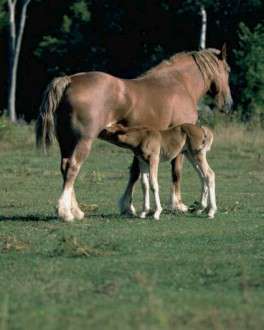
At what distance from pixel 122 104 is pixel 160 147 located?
893mm

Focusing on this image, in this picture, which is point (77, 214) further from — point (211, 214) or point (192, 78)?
point (192, 78)

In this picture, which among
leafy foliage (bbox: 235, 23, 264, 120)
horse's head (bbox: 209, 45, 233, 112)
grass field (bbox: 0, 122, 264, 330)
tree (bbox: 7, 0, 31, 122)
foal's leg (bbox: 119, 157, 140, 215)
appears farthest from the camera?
tree (bbox: 7, 0, 31, 122)

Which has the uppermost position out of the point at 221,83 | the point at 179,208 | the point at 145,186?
the point at 221,83

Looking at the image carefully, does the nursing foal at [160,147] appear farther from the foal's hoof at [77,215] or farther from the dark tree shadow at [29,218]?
the dark tree shadow at [29,218]

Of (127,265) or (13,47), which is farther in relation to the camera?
(13,47)

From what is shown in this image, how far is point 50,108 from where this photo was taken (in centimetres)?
1579

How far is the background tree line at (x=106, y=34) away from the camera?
52.9 meters

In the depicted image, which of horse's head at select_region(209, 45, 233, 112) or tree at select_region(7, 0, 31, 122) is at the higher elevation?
horse's head at select_region(209, 45, 233, 112)

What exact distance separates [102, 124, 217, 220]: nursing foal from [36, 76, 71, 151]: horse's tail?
745mm

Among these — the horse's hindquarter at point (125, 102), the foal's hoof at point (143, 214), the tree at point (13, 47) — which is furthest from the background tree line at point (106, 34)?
the foal's hoof at point (143, 214)

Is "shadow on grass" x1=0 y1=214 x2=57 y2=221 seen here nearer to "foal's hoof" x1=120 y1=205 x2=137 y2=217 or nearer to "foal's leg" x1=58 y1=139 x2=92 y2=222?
"foal's leg" x1=58 y1=139 x2=92 y2=222

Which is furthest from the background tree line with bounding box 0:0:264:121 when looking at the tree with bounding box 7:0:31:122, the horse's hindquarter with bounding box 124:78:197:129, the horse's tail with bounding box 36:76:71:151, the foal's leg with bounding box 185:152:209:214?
the horse's tail with bounding box 36:76:71:151

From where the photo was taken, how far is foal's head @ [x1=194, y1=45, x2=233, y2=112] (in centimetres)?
1816

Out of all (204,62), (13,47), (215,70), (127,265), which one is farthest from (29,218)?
(13,47)
